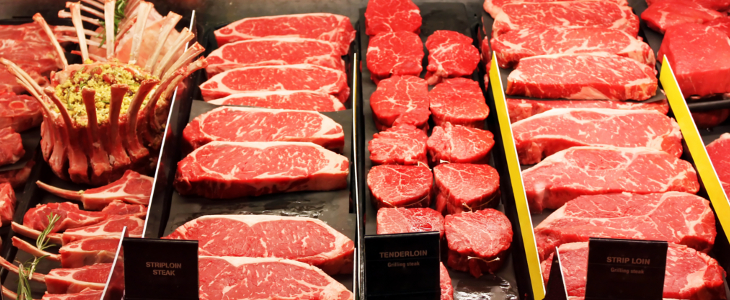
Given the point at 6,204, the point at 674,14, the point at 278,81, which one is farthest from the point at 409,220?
the point at 674,14

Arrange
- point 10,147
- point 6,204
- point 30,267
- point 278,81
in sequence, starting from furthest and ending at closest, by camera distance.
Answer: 1. point 278,81
2. point 10,147
3. point 6,204
4. point 30,267

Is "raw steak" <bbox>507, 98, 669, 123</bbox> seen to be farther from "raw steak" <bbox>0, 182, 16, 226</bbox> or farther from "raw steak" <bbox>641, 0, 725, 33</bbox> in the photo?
"raw steak" <bbox>0, 182, 16, 226</bbox>

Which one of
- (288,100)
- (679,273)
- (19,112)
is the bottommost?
(679,273)

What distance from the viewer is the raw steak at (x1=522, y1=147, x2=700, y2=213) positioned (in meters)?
2.93

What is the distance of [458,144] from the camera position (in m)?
3.25

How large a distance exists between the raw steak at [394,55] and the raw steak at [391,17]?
86 mm

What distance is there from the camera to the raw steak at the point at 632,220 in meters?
2.70

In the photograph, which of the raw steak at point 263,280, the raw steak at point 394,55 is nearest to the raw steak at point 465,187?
the raw steak at point 263,280

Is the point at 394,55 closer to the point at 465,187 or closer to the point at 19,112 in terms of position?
the point at 465,187

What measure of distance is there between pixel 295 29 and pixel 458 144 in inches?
60.5

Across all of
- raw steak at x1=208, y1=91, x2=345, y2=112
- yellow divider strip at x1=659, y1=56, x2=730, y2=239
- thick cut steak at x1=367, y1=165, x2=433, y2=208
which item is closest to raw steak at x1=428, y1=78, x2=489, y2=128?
thick cut steak at x1=367, y1=165, x2=433, y2=208

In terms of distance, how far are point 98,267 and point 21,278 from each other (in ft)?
1.02

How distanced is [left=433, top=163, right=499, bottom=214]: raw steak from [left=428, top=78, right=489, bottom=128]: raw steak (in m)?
0.39

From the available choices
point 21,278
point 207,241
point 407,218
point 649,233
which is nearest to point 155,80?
point 207,241
